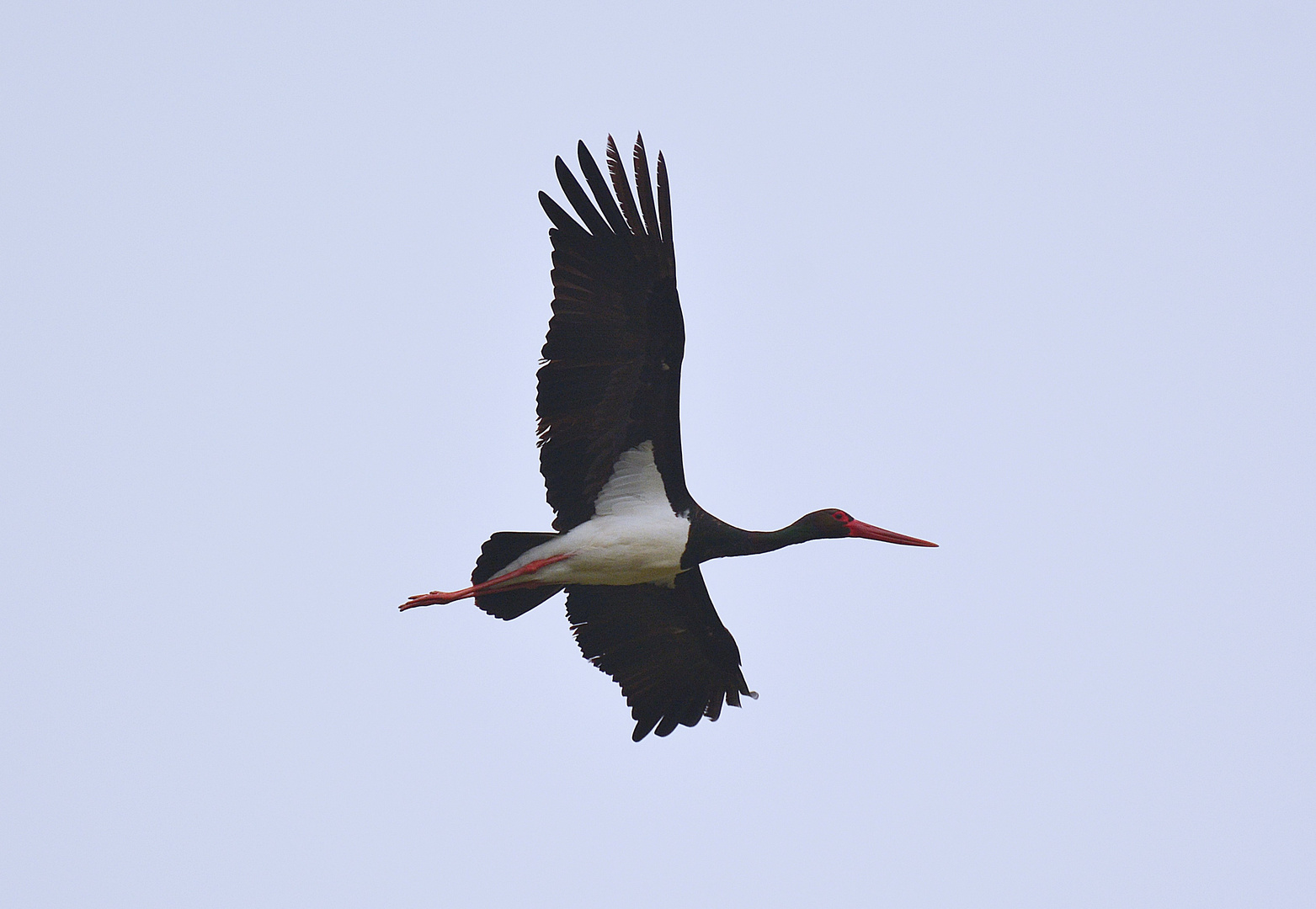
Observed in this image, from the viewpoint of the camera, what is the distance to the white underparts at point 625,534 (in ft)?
37.2

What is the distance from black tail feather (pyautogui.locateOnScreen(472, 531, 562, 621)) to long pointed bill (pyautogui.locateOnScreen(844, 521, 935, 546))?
248 centimetres

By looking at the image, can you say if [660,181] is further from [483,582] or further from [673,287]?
[483,582]

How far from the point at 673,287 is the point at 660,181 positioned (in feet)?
2.35

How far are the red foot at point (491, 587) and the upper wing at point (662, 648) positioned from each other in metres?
0.83

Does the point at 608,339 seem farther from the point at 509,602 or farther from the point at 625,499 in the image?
the point at 509,602

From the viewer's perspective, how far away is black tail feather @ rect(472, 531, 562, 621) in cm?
1119

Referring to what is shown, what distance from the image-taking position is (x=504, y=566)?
11.3 m

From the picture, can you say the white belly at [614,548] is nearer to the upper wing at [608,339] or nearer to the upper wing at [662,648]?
the upper wing at [608,339]

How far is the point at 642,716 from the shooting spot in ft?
41.1

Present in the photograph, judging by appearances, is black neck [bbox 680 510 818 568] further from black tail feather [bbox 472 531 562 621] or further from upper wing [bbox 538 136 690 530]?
black tail feather [bbox 472 531 562 621]

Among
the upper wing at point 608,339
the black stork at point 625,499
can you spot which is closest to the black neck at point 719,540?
the black stork at point 625,499

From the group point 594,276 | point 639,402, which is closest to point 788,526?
point 639,402

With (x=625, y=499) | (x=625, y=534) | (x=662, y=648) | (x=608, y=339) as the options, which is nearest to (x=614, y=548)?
(x=625, y=534)

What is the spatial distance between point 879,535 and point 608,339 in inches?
119
